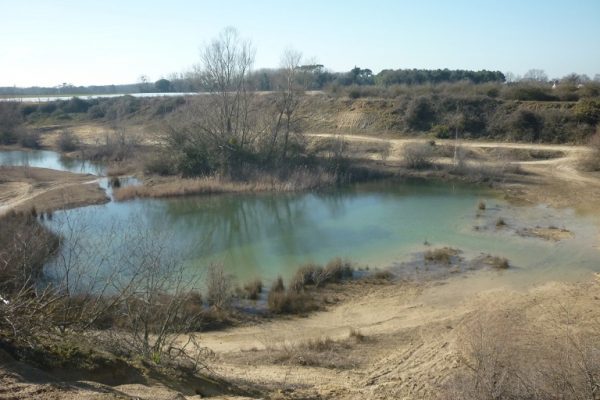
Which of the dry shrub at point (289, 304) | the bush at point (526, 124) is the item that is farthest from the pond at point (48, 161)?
the bush at point (526, 124)

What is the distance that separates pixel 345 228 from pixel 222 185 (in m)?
11.1

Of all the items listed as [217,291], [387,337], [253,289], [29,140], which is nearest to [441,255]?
[253,289]

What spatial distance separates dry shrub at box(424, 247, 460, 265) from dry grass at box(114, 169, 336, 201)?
1405cm

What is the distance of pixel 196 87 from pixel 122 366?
34.6 m

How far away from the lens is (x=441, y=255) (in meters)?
20.0

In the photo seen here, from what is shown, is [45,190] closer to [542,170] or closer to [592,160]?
[542,170]

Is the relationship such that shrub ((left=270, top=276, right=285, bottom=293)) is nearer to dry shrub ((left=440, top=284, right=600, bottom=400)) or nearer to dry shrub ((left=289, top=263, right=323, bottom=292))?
dry shrub ((left=289, top=263, right=323, bottom=292))

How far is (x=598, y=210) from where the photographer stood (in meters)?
27.0

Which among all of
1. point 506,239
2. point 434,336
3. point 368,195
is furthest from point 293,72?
point 434,336

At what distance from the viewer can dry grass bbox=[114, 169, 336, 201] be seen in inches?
1249

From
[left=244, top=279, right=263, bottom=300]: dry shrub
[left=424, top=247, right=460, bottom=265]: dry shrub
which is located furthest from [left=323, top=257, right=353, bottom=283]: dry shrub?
[left=424, top=247, right=460, bottom=265]: dry shrub

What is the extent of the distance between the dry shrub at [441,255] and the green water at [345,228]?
20.8 inches

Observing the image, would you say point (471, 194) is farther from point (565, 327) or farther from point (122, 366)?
point (122, 366)

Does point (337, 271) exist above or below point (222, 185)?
below
